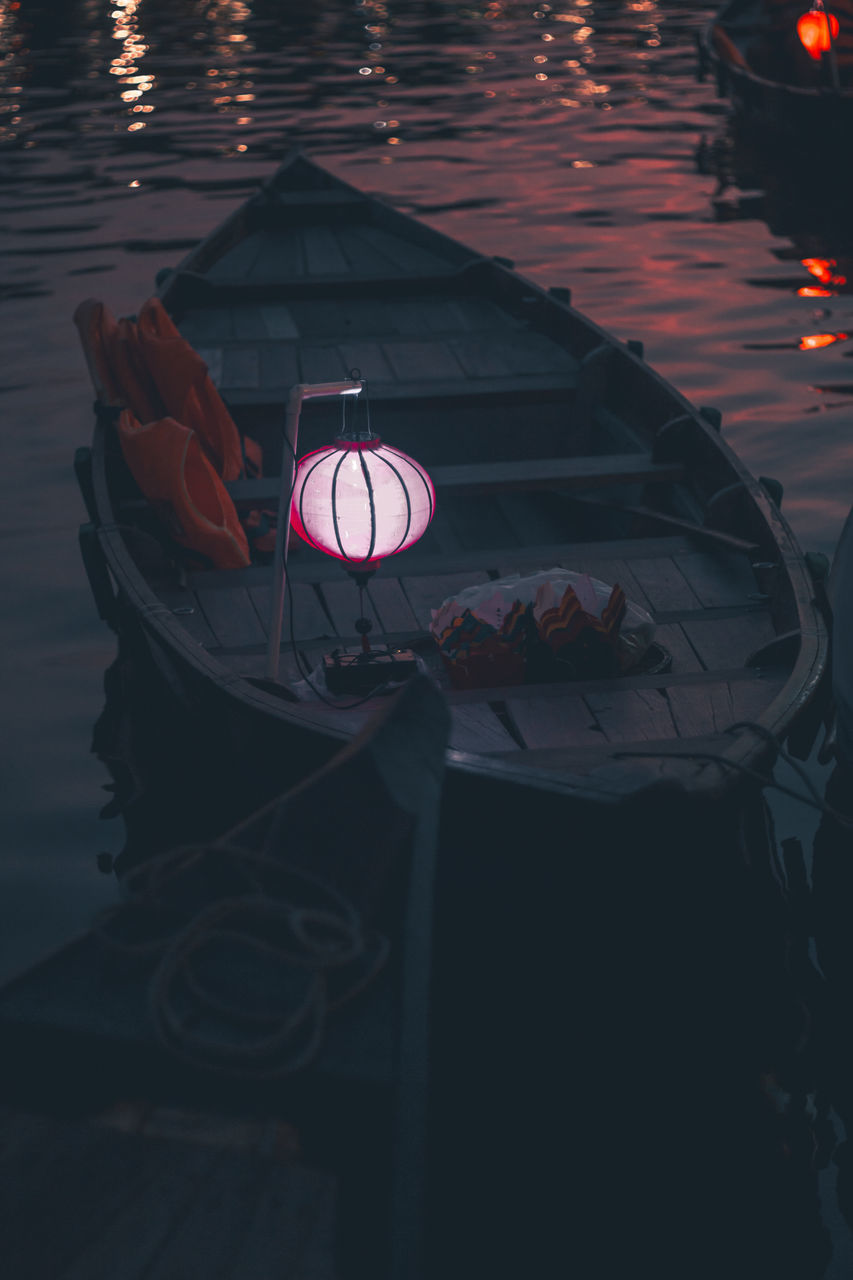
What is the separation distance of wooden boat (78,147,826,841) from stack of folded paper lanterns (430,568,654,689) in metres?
0.10

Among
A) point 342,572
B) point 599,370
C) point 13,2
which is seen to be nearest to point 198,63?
point 13,2

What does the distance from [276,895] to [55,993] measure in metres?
0.60

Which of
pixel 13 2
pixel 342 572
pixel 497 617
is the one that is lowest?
pixel 13 2

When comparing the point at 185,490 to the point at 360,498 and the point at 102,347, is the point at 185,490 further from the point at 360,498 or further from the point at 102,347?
the point at 102,347

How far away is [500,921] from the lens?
3953 mm

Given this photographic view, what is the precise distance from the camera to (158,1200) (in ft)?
9.36

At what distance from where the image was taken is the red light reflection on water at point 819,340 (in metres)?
11.8

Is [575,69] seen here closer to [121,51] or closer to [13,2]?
[121,51]

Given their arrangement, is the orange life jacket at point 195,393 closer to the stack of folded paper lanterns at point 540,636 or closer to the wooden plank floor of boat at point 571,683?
the wooden plank floor of boat at point 571,683

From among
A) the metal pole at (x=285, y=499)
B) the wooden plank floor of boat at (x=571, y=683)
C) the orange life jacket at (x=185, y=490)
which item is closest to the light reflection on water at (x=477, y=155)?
the wooden plank floor of boat at (x=571, y=683)

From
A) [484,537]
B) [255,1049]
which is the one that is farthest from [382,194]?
[255,1049]

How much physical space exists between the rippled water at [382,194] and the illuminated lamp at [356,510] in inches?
68.1

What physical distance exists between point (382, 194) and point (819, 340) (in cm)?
803

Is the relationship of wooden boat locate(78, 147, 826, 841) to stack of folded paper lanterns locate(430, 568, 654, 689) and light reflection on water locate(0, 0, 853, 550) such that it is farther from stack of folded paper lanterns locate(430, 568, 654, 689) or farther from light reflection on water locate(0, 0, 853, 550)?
light reflection on water locate(0, 0, 853, 550)
